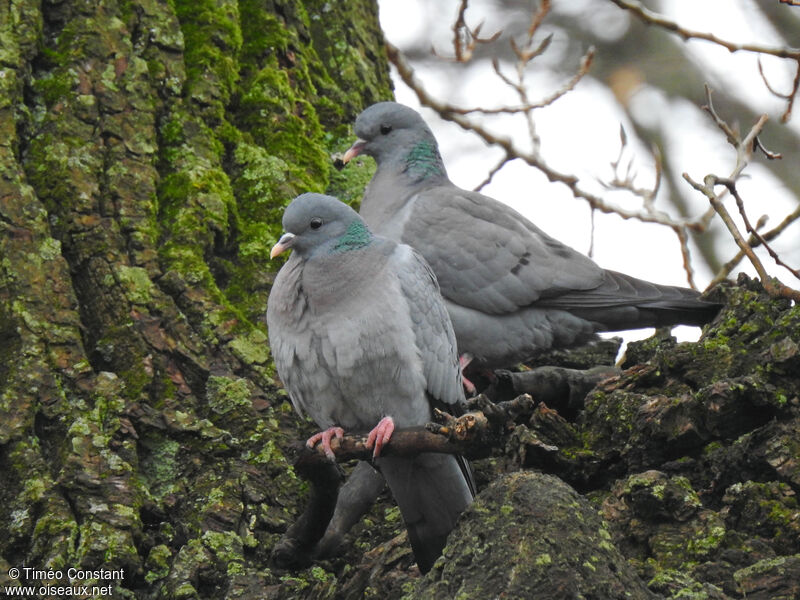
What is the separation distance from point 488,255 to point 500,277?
0.44 feet

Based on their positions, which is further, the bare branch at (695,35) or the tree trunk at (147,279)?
the bare branch at (695,35)

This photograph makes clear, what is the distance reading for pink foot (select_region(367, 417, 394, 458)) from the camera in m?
3.46

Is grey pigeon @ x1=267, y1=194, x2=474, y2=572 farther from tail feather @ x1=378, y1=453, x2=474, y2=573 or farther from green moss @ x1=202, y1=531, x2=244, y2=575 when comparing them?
green moss @ x1=202, y1=531, x2=244, y2=575

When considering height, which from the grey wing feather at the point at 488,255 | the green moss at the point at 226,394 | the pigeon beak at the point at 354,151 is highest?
the pigeon beak at the point at 354,151

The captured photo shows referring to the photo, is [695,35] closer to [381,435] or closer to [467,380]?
[467,380]

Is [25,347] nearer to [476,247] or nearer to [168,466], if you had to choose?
[168,466]

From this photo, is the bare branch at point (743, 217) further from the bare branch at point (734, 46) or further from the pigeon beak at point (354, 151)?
the pigeon beak at point (354, 151)

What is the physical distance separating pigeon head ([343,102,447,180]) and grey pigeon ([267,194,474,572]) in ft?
5.06

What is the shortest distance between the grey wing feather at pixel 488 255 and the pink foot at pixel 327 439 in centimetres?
159

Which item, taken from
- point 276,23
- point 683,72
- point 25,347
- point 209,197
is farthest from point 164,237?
point 683,72

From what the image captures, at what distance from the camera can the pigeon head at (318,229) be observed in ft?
14.3

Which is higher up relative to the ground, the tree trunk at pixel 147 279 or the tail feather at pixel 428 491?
the tree trunk at pixel 147 279

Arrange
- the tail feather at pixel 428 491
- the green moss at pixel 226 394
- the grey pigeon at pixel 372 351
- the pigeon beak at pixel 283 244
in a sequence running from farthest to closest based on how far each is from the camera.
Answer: the pigeon beak at pixel 283 244
the green moss at pixel 226 394
the grey pigeon at pixel 372 351
the tail feather at pixel 428 491

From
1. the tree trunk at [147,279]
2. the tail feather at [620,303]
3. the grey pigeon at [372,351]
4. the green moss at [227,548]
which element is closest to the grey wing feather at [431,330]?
the grey pigeon at [372,351]
